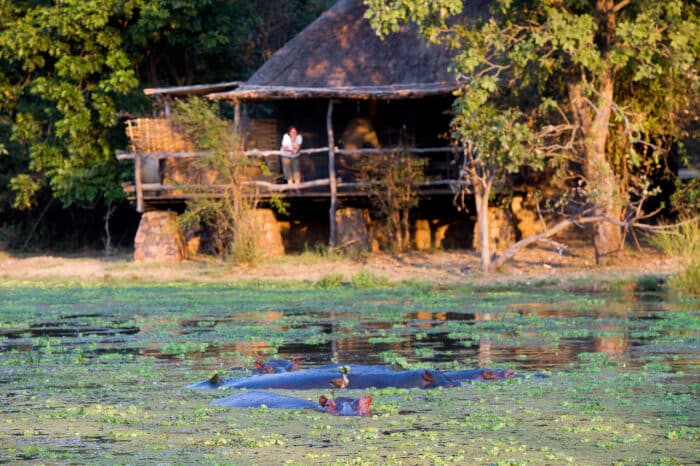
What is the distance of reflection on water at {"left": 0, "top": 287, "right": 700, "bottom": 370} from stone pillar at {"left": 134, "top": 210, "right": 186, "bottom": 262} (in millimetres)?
5094

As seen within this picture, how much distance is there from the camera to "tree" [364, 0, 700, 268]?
1683 centimetres

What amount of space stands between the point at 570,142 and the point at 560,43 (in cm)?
170

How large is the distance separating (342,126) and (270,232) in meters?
2.33

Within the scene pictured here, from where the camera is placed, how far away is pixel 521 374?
362 inches

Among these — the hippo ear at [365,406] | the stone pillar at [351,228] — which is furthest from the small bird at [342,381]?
the stone pillar at [351,228]

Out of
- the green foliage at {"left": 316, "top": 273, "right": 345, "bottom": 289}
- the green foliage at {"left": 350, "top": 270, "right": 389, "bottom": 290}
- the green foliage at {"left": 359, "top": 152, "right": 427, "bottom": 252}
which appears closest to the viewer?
the green foliage at {"left": 350, "top": 270, "right": 389, "bottom": 290}

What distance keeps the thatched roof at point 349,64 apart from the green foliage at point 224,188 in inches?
20.5

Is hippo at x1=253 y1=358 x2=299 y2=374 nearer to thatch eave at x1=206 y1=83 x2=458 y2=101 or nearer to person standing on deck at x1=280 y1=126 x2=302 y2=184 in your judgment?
thatch eave at x1=206 y1=83 x2=458 y2=101

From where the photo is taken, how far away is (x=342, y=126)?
74.3 feet

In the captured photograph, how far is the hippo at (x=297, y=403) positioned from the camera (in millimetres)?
7777

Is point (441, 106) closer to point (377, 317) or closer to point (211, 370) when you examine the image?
point (377, 317)

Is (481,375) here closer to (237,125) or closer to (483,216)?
(483,216)

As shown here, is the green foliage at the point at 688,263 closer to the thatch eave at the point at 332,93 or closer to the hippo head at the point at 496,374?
the thatch eave at the point at 332,93

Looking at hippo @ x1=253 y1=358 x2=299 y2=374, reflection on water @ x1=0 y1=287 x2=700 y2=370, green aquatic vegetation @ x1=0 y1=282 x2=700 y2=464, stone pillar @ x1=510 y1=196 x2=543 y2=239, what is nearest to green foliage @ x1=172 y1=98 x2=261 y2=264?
reflection on water @ x1=0 y1=287 x2=700 y2=370
